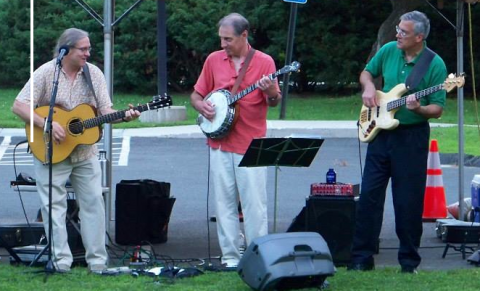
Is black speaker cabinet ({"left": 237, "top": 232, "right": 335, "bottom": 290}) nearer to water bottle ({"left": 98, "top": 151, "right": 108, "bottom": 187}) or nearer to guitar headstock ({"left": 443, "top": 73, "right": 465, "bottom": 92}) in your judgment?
guitar headstock ({"left": 443, "top": 73, "right": 465, "bottom": 92})

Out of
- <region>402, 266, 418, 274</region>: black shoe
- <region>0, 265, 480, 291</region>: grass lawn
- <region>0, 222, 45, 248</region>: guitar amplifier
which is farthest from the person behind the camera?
<region>0, 222, 45, 248</region>: guitar amplifier

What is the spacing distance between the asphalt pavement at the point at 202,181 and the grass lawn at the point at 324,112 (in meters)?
1.35

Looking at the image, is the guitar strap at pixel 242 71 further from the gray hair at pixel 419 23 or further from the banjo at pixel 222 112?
the gray hair at pixel 419 23

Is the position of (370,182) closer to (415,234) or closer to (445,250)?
(415,234)

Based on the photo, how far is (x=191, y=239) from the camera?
362 inches

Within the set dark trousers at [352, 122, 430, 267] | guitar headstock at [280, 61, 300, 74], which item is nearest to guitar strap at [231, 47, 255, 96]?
guitar headstock at [280, 61, 300, 74]

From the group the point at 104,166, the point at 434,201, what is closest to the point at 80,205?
the point at 104,166

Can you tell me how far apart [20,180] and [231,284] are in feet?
7.98

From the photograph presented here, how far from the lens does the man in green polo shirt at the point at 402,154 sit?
6.99 m

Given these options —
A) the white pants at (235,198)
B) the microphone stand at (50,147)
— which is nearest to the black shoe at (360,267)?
the white pants at (235,198)

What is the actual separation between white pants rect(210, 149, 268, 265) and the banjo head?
0.18 meters

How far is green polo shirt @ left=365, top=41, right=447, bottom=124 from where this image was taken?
22.9 feet

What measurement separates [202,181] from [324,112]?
1125 cm

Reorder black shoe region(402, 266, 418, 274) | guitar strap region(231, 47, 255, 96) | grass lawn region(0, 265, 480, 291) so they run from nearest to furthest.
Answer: grass lawn region(0, 265, 480, 291)
black shoe region(402, 266, 418, 274)
guitar strap region(231, 47, 255, 96)
